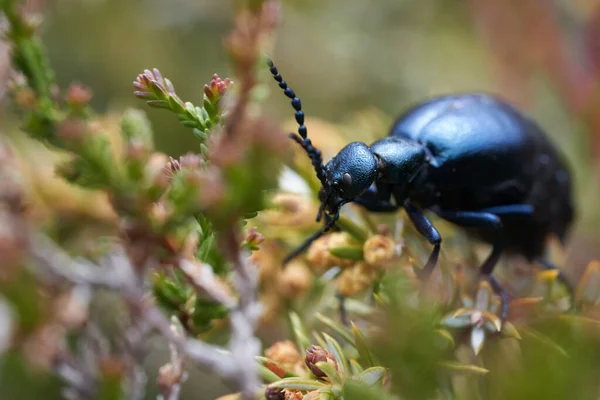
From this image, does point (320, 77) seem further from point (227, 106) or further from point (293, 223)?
point (227, 106)

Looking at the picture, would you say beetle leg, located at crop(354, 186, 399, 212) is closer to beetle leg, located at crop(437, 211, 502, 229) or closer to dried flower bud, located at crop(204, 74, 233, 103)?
beetle leg, located at crop(437, 211, 502, 229)

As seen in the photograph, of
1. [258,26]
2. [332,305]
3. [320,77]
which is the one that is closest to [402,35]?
[320,77]

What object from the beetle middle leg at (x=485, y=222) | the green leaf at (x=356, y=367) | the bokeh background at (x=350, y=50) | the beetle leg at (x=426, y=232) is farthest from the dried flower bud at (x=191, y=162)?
the bokeh background at (x=350, y=50)

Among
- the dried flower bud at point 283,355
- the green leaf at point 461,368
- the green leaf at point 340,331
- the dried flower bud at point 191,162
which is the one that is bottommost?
the green leaf at point 461,368

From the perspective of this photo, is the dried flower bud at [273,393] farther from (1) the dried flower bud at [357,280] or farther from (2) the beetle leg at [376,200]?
(2) the beetle leg at [376,200]

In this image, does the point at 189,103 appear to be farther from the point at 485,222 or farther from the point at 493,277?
the point at 485,222

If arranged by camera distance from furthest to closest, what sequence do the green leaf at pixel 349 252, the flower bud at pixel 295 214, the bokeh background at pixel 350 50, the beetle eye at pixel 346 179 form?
the bokeh background at pixel 350 50 → the flower bud at pixel 295 214 → the beetle eye at pixel 346 179 → the green leaf at pixel 349 252

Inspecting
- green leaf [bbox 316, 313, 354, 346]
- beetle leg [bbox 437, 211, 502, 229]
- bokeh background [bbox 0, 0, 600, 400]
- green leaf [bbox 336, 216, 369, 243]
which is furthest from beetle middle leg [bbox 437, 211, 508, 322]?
bokeh background [bbox 0, 0, 600, 400]
